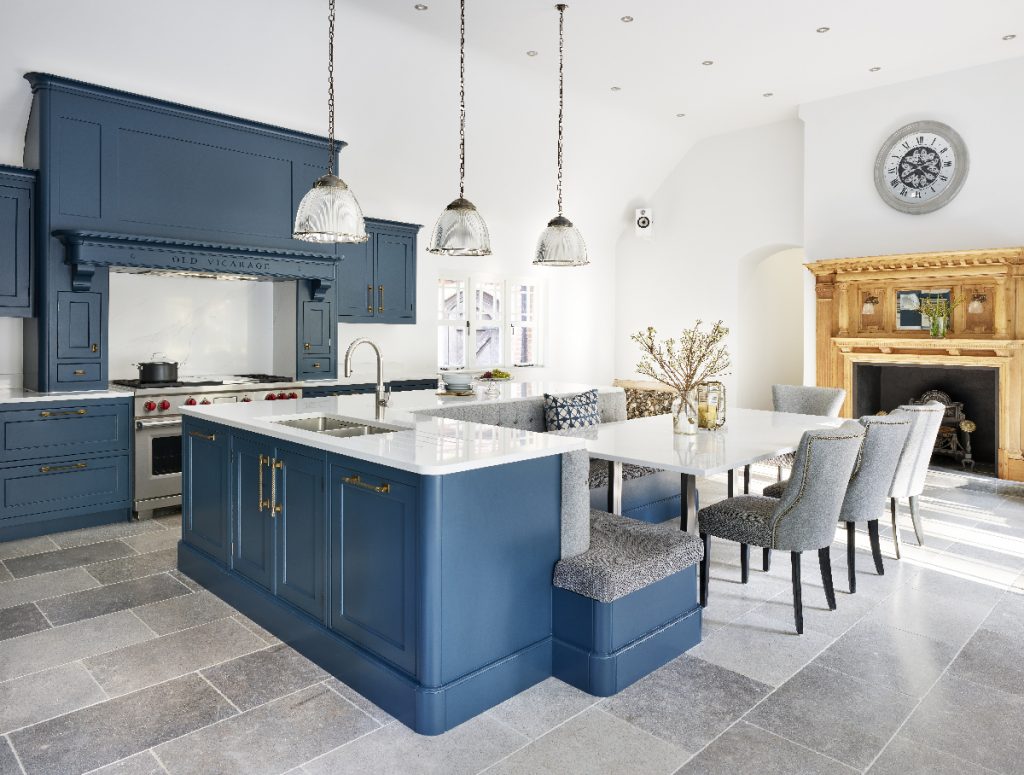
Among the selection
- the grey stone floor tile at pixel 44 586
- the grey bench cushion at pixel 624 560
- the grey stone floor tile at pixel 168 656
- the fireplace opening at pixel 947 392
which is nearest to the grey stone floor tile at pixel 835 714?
the grey bench cushion at pixel 624 560

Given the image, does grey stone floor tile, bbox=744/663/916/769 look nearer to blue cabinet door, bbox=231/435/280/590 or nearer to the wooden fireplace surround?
blue cabinet door, bbox=231/435/280/590

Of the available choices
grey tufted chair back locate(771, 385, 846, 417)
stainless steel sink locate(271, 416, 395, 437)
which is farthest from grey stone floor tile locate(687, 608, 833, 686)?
grey tufted chair back locate(771, 385, 846, 417)

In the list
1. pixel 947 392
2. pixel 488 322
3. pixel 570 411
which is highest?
pixel 488 322

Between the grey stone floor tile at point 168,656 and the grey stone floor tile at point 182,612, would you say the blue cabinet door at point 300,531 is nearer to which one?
the grey stone floor tile at point 168,656

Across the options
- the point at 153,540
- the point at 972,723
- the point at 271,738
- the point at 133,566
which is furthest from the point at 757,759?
the point at 153,540

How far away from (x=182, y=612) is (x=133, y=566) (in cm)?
85

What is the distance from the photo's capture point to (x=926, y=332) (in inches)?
267

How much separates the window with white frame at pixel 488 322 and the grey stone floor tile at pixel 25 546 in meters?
4.33

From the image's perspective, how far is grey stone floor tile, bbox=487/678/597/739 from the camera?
235 centimetres

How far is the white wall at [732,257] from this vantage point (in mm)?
8266

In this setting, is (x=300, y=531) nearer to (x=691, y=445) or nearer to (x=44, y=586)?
(x=44, y=586)

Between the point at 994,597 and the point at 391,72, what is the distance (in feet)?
17.3

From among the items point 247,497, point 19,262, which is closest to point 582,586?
point 247,497

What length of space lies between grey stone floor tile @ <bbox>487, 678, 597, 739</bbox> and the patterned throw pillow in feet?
7.81
